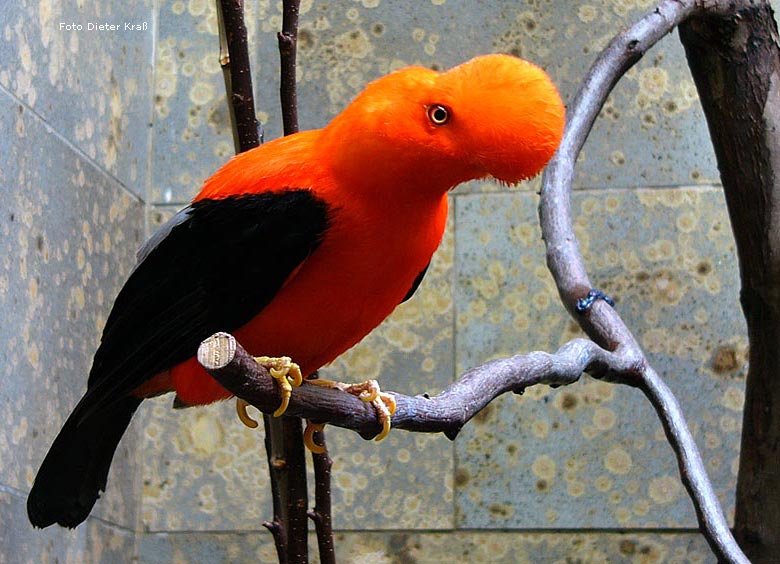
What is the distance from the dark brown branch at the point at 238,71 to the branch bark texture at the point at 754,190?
86 cm

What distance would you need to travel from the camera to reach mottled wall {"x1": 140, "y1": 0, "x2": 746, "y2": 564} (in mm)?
2217

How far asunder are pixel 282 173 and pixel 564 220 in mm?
666

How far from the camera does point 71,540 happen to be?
1.97m

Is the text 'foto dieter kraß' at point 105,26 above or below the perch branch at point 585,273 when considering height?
above

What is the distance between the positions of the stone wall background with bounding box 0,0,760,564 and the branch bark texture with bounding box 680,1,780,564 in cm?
40

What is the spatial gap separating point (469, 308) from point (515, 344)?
0.13 meters

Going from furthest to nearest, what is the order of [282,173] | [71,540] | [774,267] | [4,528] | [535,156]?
[71,540] < [774,267] < [4,528] < [282,173] < [535,156]

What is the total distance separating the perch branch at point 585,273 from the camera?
5.23 ft

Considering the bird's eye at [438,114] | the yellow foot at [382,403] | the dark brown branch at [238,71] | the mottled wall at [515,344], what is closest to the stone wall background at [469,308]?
the mottled wall at [515,344]

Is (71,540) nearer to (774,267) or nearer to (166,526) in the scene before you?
(166,526)

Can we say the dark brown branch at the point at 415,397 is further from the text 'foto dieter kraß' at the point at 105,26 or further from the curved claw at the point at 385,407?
the text 'foto dieter kraß' at the point at 105,26

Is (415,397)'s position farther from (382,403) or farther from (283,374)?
(283,374)

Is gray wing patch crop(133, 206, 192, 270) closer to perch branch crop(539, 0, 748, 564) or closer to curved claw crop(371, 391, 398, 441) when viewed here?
curved claw crop(371, 391, 398, 441)

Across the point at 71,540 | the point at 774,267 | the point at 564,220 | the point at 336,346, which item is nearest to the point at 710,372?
the point at 774,267
